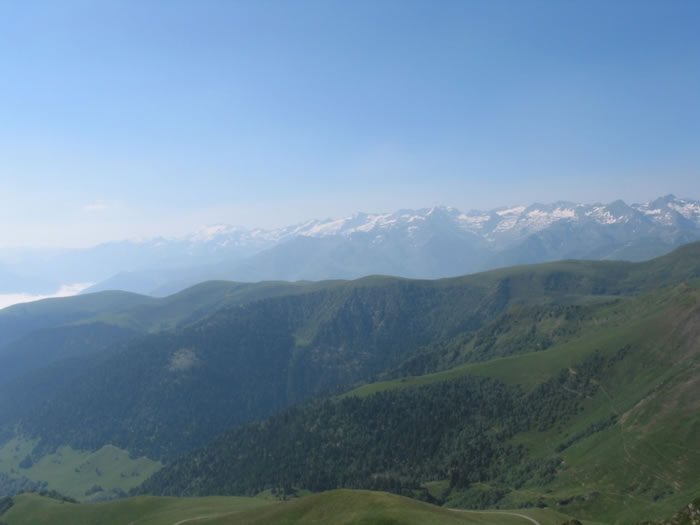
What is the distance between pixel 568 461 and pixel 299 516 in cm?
10216

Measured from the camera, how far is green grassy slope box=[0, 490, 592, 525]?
7600 centimetres

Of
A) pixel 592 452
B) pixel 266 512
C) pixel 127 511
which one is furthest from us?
pixel 592 452

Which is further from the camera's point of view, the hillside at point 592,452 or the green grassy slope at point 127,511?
the green grassy slope at point 127,511

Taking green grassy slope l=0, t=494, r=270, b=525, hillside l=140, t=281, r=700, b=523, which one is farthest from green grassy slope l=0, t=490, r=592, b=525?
hillside l=140, t=281, r=700, b=523

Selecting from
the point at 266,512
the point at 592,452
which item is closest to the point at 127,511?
the point at 266,512

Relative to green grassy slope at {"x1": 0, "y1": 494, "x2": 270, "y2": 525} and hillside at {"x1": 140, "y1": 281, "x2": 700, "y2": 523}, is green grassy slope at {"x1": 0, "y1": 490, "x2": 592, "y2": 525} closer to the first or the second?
green grassy slope at {"x1": 0, "y1": 494, "x2": 270, "y2": 525}

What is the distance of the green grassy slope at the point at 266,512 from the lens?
249 ft

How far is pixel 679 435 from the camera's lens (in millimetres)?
132625

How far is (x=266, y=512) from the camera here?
9612 centimetres

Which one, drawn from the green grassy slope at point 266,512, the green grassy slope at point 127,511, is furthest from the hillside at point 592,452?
the green grassy slope at point 127,511

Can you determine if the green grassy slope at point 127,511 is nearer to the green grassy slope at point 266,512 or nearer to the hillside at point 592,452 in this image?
the green grassy slope at point 266,512

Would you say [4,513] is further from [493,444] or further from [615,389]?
[615,389]

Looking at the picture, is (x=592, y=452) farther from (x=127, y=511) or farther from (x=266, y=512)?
(x=127, y=511)

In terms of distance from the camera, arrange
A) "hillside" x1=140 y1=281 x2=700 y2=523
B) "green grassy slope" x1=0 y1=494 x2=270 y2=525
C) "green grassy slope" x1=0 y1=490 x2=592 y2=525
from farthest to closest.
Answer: "green grassy slope" x1=0 y1=494 x2=270 y2=525 → "hillside" x1=140 y1=281 x2=700 y2=523 → "green grassy slope" x1=0 y1=490 x2=592 y2=525
